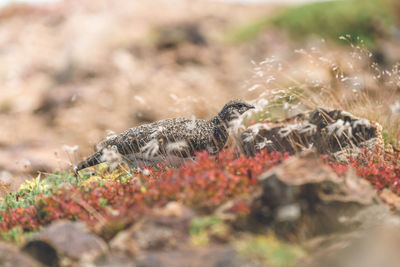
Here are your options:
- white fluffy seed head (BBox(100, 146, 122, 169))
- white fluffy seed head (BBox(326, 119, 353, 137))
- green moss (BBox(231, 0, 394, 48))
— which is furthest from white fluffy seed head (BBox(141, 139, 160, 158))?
green moss (BBox(231, 0, 394, 48))

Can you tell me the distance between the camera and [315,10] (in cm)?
2081

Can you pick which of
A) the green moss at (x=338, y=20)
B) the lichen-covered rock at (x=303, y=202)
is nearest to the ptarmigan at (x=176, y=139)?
the lichen-covered rock at (x=303, y=202)

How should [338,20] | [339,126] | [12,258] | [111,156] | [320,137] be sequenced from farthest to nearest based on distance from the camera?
1. [338,20]
2. [320,137]
3. [339,126]
4. [111,156]
5. [12,258]

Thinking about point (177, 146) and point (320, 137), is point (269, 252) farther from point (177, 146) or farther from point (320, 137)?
point (320, 137)

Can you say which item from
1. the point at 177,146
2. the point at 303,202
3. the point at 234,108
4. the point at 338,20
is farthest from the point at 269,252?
the point at 338,20

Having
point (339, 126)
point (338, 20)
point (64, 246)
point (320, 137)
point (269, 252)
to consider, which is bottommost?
point (269, 252)

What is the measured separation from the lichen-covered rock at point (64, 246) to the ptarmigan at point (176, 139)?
7.11 ft

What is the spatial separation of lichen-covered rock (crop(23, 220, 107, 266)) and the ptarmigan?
217 cm

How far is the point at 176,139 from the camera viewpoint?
607 cm

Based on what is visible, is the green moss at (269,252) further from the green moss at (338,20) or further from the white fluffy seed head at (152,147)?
the green moss at (338,20)

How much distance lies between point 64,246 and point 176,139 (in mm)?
2642

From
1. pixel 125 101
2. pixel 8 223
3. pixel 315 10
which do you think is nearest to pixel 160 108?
pixel 125 101

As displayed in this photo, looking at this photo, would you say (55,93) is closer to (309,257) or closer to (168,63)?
(168,63)

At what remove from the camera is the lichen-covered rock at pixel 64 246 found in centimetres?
384
